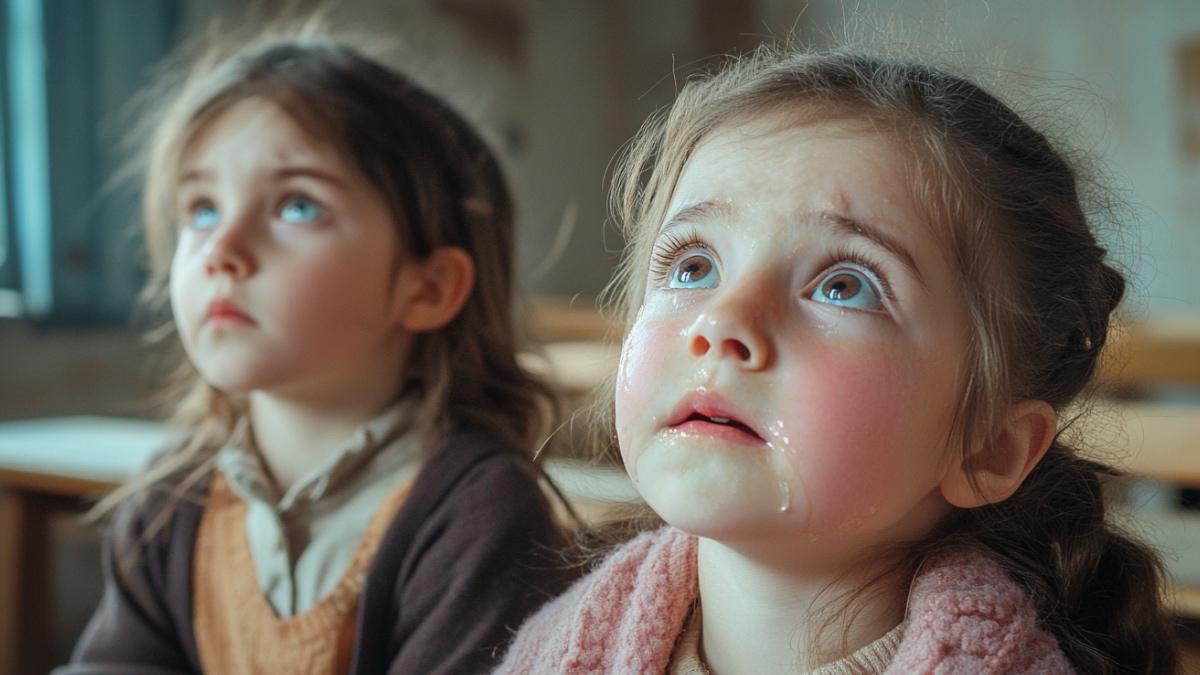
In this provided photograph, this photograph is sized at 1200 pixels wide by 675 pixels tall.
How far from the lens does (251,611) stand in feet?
3.66

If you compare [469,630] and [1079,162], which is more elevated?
[1079,162]

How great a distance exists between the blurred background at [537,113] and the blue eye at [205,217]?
355mm

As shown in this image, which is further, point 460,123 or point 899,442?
point 460,123

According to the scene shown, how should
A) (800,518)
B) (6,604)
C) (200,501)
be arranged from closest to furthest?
1. (800,518)
2. (200,501)
3. (6,604)

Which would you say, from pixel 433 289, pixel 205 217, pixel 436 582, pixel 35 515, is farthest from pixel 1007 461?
pixel 35 515

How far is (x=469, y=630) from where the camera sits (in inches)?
38.3

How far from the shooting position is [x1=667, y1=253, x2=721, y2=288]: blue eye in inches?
27.0

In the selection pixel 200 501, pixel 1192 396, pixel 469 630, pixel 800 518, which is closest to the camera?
pixel 800 518

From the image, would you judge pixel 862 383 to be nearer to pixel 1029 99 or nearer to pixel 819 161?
pixel 819 161

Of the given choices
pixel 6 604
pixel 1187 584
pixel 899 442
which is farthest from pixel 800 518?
pixel 6 604

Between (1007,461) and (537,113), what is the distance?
4.42m

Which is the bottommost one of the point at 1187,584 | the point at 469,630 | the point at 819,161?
the point at 1187,584

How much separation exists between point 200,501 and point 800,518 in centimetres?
86

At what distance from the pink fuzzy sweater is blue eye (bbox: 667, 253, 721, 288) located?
0.21 metres
